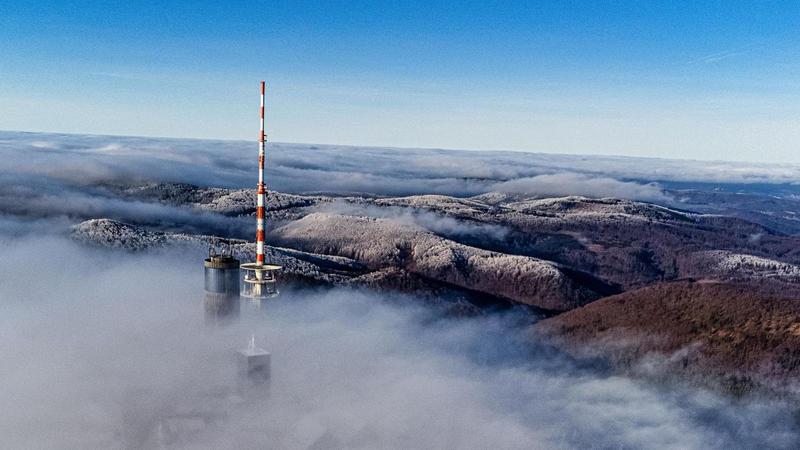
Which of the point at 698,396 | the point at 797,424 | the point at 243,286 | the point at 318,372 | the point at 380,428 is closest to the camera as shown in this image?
the point at 243,286

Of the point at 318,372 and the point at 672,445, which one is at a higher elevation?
the point at 318,372

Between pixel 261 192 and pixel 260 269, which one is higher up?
pixel 261 192

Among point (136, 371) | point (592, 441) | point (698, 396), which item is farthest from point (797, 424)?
point (136, 371)

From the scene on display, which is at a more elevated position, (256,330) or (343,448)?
(256,330)

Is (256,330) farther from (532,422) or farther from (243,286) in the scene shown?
(532,422)

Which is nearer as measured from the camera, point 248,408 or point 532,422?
point 248,408

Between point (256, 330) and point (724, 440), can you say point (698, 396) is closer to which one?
point (724, 440)

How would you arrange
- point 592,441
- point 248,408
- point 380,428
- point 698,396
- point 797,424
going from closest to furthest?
point 248,408 → point 380,428 → point 592,441 → point 797,424 → point 698,396

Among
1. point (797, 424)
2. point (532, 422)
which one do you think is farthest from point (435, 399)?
point (797, 424)

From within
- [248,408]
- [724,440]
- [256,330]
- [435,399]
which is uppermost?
[256,330]
